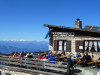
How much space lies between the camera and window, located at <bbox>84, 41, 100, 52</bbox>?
16172 millimetres

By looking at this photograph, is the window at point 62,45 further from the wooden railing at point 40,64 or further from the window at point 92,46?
the wooden railing at point 40,64

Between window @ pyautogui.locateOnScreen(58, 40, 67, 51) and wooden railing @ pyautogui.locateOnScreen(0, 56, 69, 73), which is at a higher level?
window @ pyautogui.locateOnScreen(58, 40, 67, 51)

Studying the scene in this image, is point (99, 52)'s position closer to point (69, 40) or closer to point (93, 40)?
point (93, 40)

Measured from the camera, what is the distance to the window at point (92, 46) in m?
16.2

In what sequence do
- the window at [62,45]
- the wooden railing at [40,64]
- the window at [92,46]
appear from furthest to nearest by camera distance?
1. the window at [62,45]
2. the window at [92,46]
3. the wooden railing at [40,64]

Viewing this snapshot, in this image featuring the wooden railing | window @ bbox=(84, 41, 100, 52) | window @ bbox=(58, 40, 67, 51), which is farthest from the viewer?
window @ bbox=(58, 40, 67, 51)

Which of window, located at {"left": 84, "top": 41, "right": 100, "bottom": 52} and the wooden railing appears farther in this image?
window, located at {"left": 84, "top": 41, "right": 100, "bottom": 52}

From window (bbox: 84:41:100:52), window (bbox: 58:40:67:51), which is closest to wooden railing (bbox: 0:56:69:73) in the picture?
window (bbox: 84:41:100:52)

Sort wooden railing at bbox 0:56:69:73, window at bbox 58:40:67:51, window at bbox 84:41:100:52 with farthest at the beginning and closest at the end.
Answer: window at bbox 58:40:67:51 → window at bbox 84:41:100:52 → wooden railing at bbox 0:56:69:73

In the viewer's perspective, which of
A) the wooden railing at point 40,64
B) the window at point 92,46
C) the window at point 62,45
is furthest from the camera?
the window at point 62,45

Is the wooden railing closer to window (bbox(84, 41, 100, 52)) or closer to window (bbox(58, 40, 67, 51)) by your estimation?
window (bbox(84, 41, 100, 52))

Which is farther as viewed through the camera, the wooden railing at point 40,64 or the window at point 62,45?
the window at point 62,45

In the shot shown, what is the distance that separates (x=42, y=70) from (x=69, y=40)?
672 centimetres

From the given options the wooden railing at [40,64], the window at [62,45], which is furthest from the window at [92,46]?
the wooden railing at [40,64]
